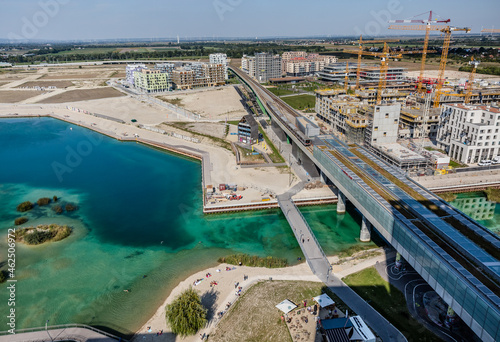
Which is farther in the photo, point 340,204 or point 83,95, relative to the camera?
point 83,95

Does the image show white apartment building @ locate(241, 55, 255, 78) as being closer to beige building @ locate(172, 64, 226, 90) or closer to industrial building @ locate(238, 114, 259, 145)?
beige building @ locate(172, 64, 226, 90)

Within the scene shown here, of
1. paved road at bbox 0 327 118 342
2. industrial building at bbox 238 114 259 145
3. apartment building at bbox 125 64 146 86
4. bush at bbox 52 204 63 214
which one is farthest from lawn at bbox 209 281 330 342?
apartment building at bbox 125 64 146 86

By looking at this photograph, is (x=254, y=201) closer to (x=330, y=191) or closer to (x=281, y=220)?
(x=281, y=220)

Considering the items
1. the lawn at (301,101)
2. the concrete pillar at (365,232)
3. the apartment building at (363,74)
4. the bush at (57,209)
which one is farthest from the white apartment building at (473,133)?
the bush at (57,209)

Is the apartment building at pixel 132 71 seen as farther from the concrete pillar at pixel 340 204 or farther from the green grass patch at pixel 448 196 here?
the green grass patch at pixel 448 196

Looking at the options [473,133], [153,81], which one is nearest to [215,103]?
[153,81]

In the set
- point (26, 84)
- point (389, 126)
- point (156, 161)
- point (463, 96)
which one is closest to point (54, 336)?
point (156, 161)

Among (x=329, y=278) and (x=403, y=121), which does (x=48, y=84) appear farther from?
(x=329, y=278)
